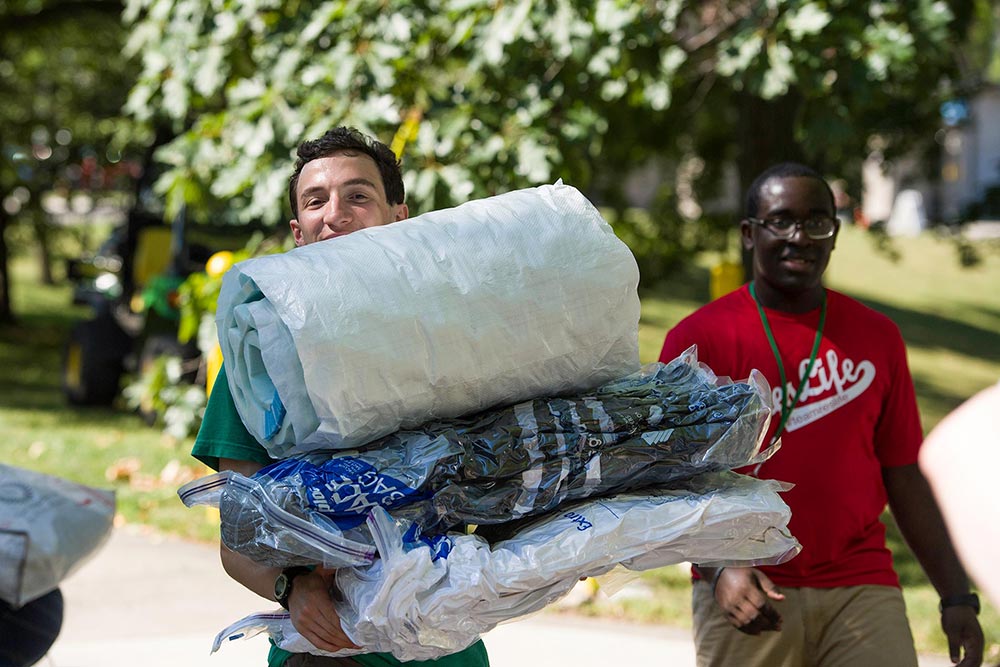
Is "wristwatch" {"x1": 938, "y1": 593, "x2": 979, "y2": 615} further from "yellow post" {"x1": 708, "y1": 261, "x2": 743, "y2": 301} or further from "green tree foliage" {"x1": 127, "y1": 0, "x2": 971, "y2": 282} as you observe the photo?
"yellow post" {"x1": 708, "y1": 261, "x2": 743, "y2": 301}

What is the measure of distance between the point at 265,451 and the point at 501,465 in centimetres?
45

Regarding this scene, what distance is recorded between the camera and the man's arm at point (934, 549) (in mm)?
3293

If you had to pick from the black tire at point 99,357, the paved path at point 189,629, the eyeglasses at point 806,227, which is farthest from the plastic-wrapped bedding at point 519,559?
the black tire at point 99,357

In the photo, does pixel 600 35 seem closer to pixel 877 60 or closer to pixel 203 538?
pixel 877 60

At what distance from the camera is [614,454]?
2.30m

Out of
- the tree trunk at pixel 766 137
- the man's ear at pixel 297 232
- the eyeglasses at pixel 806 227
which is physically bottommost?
the tree trunk at pixel 766 137

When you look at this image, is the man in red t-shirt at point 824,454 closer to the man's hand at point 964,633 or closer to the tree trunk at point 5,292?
the man's hand at point 964,633

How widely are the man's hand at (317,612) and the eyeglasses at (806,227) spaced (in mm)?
1696

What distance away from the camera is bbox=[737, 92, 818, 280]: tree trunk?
824cm

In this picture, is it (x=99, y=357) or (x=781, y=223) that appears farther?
(x=99, y=357)

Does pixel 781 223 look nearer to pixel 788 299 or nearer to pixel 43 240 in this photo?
pixel 788 299

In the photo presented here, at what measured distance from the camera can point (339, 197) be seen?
2543mm

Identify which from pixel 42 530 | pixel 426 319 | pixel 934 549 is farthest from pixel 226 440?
pixel 934 549

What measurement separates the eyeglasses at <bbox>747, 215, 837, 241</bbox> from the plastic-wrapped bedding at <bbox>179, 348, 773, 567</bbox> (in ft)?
3.31
